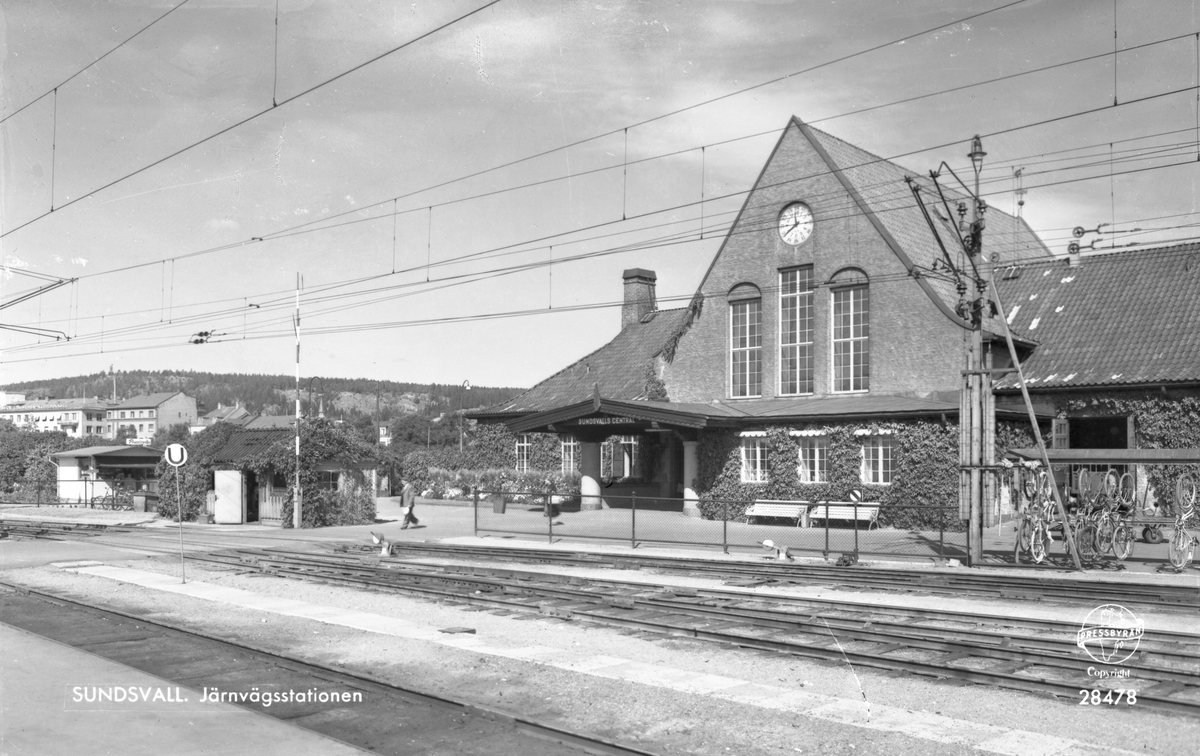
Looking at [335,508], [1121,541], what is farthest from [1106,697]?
[335,508]

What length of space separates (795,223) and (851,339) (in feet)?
A: 16.5

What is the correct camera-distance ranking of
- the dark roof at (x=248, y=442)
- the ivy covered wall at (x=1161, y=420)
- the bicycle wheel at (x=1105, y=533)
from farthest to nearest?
the dark roof at (x=248, y=442) → the ivy covered wall at (x=1161, y=420) → the bicycle wheel at (x=1105, y=533)

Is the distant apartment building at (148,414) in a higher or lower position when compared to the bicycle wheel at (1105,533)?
higher

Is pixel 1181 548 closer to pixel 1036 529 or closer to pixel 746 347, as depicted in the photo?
pixel 1036 529

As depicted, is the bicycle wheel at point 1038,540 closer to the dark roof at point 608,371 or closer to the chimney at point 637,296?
the dark roof at point 608,371

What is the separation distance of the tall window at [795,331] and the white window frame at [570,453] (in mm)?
11921

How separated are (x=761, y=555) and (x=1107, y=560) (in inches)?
307

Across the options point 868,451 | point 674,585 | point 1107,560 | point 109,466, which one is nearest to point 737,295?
point 868,451

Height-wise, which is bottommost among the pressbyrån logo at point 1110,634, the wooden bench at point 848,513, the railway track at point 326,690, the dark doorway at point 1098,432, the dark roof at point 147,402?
the railway track at point 326,690

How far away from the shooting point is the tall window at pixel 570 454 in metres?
47.2

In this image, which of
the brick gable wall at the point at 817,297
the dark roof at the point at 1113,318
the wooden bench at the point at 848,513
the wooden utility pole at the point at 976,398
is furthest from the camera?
the brick gable wall at the point at 817,297

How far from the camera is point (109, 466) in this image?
189 feet

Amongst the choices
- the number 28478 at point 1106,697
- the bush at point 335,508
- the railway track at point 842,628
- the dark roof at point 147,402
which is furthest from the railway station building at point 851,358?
the dark roof at point 147,402

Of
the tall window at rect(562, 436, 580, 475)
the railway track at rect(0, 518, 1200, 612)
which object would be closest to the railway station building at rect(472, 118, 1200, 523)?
the tall window at rect(562, 436, 580, 475)
